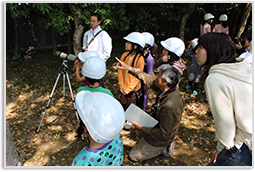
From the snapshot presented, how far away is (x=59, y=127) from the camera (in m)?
4.22

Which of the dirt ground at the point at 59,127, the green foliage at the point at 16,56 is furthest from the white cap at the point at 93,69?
the green foliage at the point at 16,56

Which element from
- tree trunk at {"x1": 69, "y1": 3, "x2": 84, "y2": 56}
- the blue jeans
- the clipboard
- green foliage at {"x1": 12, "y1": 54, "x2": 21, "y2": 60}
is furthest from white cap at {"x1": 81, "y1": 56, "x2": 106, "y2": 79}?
green foliage at {"x1": 12, "y1": 54, "x2": 21, "y2": 60}

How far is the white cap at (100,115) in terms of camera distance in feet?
4.67

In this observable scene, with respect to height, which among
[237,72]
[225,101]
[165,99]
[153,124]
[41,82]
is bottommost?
[41,82]

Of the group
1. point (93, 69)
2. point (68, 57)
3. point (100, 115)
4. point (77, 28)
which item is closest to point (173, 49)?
point (93, 69)

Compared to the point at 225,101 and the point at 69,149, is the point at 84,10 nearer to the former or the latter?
the point at 69,149

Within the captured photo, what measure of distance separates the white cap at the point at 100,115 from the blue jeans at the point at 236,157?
1.19 m

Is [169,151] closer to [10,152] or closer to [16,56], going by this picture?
[10,152]

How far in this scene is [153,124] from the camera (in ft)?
9.14

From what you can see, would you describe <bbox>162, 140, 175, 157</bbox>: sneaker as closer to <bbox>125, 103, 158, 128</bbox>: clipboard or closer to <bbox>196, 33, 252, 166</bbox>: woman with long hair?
<bbox>125, 103, 158, 128</bbox>: clipboard

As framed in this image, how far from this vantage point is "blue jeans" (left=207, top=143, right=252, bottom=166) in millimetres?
1759

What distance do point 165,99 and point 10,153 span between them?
8.52 ft

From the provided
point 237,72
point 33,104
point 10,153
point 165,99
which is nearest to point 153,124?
point 165,99

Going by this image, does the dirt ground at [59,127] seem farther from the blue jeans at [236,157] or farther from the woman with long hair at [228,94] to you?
the woman with long hair at [228,94]
